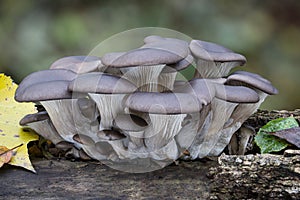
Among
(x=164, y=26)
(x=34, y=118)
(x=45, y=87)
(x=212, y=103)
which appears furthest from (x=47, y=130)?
(x=164, y=26)

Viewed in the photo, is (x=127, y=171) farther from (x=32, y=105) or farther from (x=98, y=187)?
(x=32, y=105)

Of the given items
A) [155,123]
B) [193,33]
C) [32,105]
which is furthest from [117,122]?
[193,33]

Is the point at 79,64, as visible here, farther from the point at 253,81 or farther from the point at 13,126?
the point at 253,81

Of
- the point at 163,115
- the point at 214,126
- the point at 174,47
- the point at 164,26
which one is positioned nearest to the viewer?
the point at 163,115

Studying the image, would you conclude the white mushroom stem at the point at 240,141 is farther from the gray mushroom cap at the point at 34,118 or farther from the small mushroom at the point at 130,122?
the gray mushroom cap at the point at 34,118

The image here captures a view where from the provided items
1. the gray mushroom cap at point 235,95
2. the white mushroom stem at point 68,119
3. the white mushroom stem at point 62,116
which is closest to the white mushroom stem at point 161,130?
the gray mushroom cap at point 235,95

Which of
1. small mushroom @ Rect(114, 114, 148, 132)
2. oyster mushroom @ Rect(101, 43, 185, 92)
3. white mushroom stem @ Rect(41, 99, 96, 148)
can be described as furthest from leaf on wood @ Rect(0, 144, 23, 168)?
oyster mushroom @ Rect(101, 43, 185, 92)
